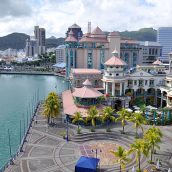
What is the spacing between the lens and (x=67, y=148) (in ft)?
157

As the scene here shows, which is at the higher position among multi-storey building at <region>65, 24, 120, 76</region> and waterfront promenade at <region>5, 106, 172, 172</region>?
multi-storey building at <region>65, 24, 120, 76</region>

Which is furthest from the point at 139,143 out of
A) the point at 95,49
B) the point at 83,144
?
the point at 95,49

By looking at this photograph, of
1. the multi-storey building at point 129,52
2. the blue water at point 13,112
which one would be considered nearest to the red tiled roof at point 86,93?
the blue water at point 13,112

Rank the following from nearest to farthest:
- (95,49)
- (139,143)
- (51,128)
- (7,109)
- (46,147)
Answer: (139,143) → (46,147) → (51,128) → (7,109) → (95,49)

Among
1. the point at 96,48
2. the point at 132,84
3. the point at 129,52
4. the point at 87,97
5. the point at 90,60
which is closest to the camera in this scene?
the point at 87,97

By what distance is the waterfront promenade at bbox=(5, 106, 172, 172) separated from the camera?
4100 centimetres

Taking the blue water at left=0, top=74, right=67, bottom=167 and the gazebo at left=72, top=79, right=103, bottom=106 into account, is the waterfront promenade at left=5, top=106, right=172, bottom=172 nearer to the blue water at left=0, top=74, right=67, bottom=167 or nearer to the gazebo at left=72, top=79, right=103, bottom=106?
the blue water at left=0, top=74, right=67, bottom=167

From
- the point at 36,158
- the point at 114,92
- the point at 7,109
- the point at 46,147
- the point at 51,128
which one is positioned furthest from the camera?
the point at 7,109

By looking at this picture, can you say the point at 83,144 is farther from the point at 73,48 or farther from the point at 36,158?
the point at 73,48

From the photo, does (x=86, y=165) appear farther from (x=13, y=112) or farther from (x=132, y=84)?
(x=13, y=112)

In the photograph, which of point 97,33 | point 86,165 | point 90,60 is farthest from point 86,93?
point 97,33

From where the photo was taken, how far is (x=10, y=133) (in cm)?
5931

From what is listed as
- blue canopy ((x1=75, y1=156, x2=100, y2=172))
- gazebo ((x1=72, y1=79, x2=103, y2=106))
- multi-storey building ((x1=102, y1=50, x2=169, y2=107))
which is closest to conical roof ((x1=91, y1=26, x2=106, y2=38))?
multi-storey building ((x1=102, y1=50, x2=169, y2=107))

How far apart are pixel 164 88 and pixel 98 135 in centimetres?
2917
